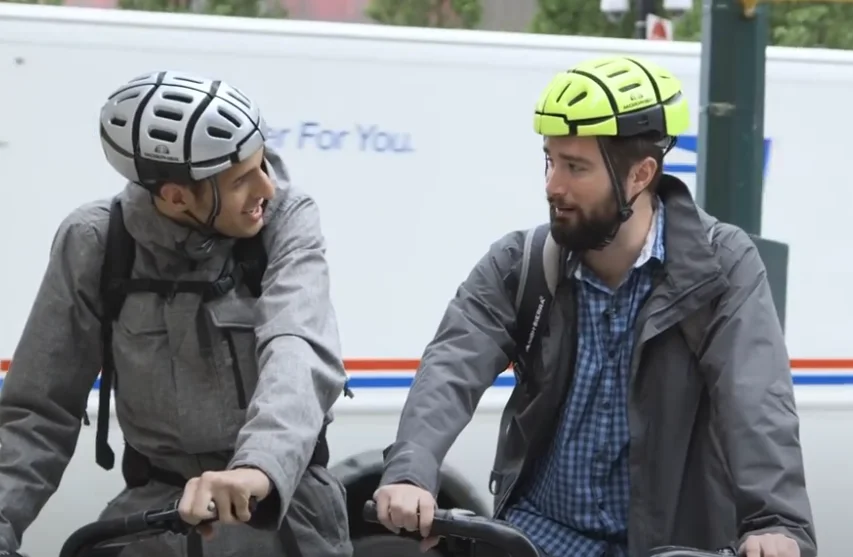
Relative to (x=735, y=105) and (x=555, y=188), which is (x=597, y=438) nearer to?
(x=555, y=188)

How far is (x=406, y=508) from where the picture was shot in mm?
2951

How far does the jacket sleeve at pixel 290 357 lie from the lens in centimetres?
283

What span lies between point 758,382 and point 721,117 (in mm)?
1849

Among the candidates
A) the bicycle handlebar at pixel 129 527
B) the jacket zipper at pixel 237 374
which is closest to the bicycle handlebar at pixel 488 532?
the bicycle handlebar at pixel 129 527

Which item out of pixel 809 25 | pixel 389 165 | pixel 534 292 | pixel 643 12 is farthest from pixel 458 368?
pixel 809 25

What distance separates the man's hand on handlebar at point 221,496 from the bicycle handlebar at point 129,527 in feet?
0.07

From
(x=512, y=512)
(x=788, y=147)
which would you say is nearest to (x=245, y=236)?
(x=512, y=512)

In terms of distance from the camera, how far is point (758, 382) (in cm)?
308

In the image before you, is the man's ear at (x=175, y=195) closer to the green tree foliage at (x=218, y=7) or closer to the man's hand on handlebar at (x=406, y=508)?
the man's hand on handlebar at (x=406, y=508)

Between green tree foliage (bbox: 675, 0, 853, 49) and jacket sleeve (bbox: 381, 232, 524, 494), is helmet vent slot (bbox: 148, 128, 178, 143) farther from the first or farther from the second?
green tree foliage (bbox: 675, 0, 853, 49)

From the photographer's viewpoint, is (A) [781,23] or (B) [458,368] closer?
(B) [458,368]

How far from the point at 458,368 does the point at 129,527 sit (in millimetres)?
848

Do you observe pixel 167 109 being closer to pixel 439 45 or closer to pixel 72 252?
pixel 72 252

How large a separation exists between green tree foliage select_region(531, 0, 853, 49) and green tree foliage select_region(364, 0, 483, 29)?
1.12 metres
